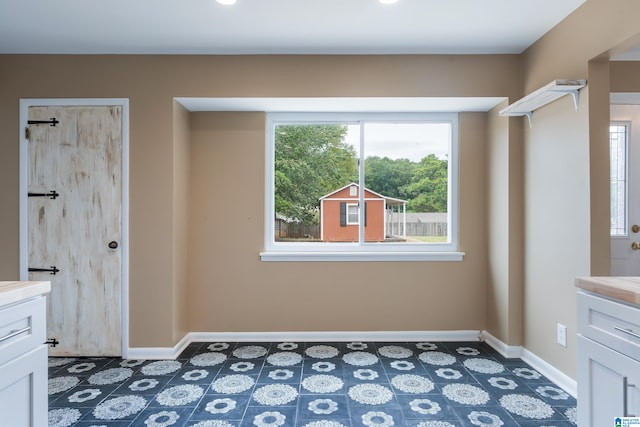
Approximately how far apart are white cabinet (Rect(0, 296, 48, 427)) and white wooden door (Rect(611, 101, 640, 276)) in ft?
11.6

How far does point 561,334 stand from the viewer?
2.35 meters

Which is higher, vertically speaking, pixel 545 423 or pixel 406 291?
pixel 406 291

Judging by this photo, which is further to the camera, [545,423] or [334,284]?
[334,284]

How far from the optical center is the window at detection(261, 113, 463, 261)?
10.9 ft

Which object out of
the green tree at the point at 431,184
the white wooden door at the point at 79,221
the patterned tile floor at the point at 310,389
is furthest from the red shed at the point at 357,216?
the white wooden door at the point at 79,221

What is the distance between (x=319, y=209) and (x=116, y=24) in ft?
6.80

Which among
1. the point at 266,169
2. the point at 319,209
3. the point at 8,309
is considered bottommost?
the point at 8,309

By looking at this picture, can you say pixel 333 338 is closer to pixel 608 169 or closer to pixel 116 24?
pixel 608 169

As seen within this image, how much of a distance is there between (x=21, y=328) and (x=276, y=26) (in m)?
2.21

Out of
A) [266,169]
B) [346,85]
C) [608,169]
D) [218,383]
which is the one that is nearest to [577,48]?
[608,169]

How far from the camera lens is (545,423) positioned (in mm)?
1942

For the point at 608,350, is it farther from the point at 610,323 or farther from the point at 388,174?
the point at 388,174

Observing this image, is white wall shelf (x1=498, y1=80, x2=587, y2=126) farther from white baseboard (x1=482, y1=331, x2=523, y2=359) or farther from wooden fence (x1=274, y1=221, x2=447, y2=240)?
white baseboard (x1=482, y1=331, x2=523, y2=359)

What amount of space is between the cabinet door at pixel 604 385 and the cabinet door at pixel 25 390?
1.97 meters
